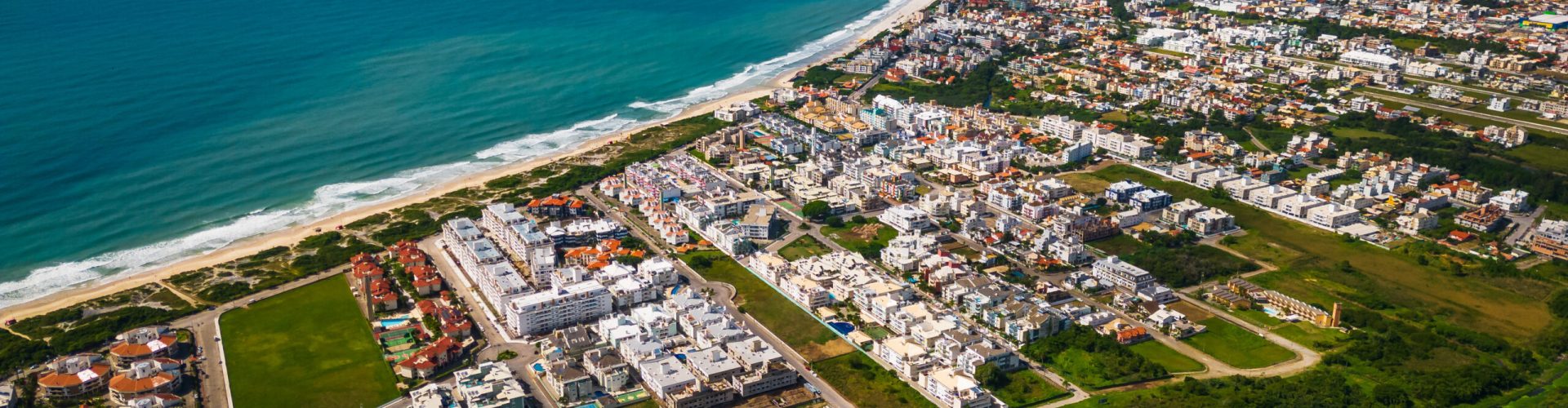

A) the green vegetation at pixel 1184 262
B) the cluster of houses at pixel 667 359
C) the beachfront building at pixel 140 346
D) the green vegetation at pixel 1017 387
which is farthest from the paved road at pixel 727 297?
the beachfront building at pixel 140 346

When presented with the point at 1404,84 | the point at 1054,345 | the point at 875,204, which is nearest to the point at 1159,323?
the point at 1054,345

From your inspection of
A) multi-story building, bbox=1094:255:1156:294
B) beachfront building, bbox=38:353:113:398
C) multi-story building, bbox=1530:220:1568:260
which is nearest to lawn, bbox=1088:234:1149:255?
multi-story building, bbox=1094:255:1156:294

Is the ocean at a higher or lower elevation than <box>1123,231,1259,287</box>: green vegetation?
higher

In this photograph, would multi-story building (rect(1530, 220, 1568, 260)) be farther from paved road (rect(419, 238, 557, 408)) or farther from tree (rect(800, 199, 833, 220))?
paved road (rect(419, 238, 557, 408))

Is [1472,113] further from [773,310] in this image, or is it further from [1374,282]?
[773,310]

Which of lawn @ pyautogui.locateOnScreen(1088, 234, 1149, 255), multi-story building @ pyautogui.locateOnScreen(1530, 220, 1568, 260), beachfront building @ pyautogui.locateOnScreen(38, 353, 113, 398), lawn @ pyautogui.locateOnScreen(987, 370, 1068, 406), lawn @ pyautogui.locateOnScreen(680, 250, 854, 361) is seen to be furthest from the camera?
lawn @ pyautogui.locateOnScreen(1088, 234, 1149, 255)

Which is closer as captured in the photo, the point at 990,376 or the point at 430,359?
the point at 990,376

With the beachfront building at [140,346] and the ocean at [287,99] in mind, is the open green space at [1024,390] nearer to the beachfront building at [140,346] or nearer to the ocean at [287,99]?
the beachfront building at [140,346]

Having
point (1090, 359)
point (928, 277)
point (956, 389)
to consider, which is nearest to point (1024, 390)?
point (956, 389)
